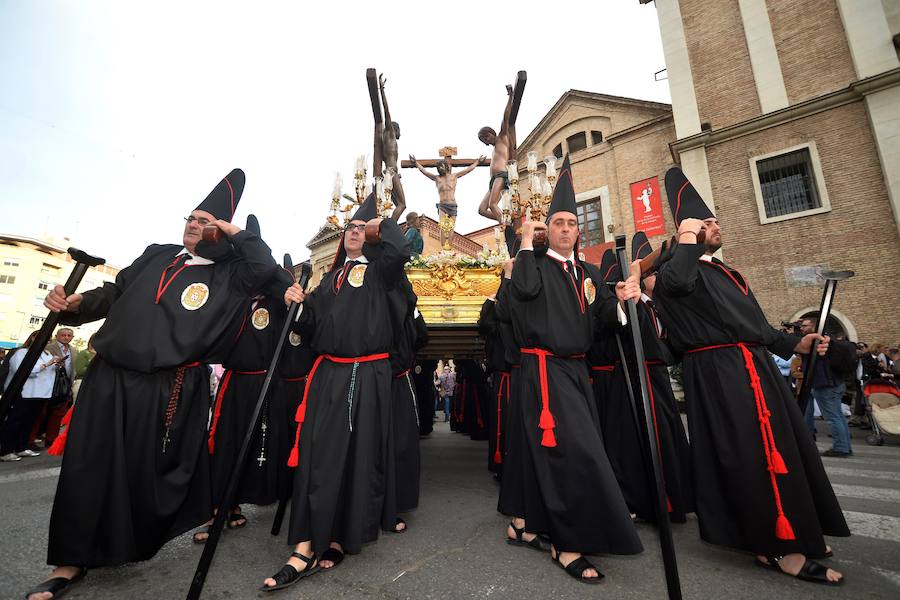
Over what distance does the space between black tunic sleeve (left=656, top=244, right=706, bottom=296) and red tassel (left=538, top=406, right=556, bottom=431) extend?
1121mm

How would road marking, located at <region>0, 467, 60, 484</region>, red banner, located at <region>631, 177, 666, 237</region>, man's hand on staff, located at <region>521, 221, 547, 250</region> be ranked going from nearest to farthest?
1. man's hand on staff, located at <region>521, 221, 547, 250</region>
2. road marking, located at <region>0, 467, 60, 484</region>
3. red banner, located at <region>631, 177, 666, 237</region>

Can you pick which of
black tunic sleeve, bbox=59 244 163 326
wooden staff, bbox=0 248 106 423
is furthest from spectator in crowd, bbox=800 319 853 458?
wooden staff, bbox=0 248 106 423

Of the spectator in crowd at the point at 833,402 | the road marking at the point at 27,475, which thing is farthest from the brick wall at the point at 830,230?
the road marking at the point at 27,475

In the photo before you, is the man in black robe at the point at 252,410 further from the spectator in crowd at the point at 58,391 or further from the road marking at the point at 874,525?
the spectator in crowd at the point at 58,391

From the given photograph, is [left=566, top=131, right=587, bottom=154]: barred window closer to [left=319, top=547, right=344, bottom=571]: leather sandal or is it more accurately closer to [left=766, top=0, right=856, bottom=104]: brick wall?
[left=766, top=0, right=856, bottom=104]: brick wall

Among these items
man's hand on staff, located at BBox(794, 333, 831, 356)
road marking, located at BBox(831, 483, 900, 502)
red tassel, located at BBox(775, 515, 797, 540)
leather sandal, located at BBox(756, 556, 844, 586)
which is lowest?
road marking, located at BBox(831, 483, 900, 502)

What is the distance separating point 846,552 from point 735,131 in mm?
14516

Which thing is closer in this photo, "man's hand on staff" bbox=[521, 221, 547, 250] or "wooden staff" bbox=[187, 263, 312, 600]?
"wooden staff" bbox=[187, 263, 312, 600]

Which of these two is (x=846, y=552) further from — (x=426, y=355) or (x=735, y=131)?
(x=735, y=131)

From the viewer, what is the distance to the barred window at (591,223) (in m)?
16.6

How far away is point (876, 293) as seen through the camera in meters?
10.6

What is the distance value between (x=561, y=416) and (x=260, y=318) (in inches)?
106

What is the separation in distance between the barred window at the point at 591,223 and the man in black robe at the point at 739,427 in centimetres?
1438

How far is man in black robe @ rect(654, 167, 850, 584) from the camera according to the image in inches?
88.1
